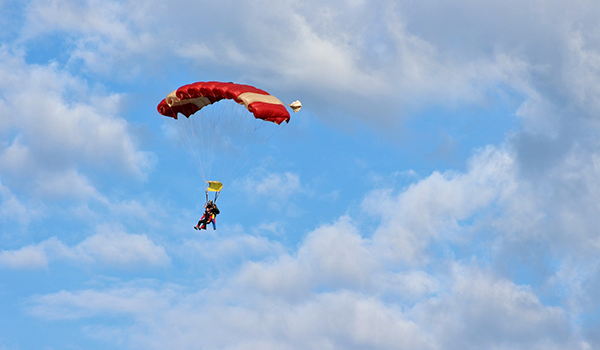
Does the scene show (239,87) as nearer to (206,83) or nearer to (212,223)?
(206,83)

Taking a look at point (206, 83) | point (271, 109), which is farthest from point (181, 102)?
point (271, 109)

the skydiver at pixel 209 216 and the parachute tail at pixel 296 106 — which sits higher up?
the parachute tail at pixel 296 106

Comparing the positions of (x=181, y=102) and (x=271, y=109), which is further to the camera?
(x=181, y=102)

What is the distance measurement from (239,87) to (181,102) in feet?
16.7

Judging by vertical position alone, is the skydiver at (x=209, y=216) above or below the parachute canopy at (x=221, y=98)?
below

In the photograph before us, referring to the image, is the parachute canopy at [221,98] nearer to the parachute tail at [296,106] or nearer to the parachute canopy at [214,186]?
the parachute tail at [296,106]

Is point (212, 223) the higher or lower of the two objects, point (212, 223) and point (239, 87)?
the lower

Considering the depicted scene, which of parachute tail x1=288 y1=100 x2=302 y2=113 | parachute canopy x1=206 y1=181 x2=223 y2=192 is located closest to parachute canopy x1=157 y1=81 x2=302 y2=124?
parachute tail x1=288 y1=100 x2=302 y2=113

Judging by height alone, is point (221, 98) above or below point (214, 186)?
above

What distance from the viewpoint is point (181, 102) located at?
68.4 m

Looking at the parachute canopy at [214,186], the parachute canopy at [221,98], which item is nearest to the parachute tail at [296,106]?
the parachute canopy at [221,98]

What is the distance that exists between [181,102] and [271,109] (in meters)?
8.29

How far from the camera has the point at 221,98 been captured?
66.2 metres

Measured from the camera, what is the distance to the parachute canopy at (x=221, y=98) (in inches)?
2480
